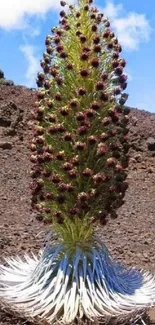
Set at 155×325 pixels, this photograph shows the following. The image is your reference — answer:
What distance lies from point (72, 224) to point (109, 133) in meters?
0.86

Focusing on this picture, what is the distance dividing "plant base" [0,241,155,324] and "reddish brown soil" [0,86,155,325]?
247 mm

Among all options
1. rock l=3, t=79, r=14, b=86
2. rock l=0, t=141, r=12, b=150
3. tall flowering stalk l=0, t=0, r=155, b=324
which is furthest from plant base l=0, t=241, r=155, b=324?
rock l=3, t=79, r=14, b=86

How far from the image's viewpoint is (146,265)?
1113 centimetres

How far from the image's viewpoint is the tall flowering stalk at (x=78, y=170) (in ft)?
21.6

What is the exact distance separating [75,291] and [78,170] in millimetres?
1017

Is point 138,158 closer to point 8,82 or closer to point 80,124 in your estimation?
point 8,82

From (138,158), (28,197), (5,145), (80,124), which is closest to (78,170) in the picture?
(80,124)

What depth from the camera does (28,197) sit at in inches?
593

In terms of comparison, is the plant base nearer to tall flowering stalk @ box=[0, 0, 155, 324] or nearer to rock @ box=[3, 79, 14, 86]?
tall flowering stalk @ box=[0, 0, 155, 324]

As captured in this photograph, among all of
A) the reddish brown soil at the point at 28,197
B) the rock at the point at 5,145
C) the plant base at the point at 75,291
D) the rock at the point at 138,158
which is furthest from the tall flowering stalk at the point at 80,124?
the rock at the point at 138,158

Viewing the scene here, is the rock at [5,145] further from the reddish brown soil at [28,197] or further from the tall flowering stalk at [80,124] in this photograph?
the tall flowering stalk at [80,124]

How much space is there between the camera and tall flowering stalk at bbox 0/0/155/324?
6.58 m

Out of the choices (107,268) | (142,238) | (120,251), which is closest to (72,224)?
(107,268)

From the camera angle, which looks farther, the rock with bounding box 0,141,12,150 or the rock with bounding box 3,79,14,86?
the rock with bounding box 3,79,14,86
